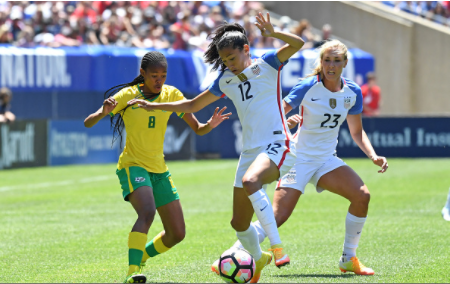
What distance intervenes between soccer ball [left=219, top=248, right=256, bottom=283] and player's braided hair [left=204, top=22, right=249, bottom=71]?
5.65ft

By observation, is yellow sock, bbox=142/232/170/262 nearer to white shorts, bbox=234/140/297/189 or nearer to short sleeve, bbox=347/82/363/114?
white shorts, bbox=234/140/297/189

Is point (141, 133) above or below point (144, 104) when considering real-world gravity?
below

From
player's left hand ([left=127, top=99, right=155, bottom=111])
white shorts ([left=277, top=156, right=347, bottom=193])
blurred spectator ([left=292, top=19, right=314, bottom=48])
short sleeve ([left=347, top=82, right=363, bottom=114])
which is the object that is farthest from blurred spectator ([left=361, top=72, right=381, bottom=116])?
player's left hand ([left=127, top=99, right=155, bottom=111])

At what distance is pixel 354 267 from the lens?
654 centimetres

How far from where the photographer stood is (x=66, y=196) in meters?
14.1

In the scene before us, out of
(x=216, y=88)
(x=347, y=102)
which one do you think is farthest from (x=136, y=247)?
(x=347, y=102)

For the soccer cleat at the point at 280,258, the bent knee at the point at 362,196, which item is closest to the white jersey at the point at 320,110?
the bent knee at the point at 362,196

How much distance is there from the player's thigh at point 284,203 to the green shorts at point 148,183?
933 mm

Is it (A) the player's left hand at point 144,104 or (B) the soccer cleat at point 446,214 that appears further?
(B) the soccer cleat at point 446,214

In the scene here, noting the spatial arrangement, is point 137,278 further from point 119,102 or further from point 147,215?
point 119,102

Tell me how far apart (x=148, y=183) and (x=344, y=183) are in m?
1.78

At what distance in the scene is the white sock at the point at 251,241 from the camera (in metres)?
6.17

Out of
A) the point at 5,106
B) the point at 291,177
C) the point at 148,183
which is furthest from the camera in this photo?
the point at 5,106

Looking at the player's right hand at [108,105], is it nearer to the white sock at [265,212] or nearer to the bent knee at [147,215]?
the bent knee at [147,215]
